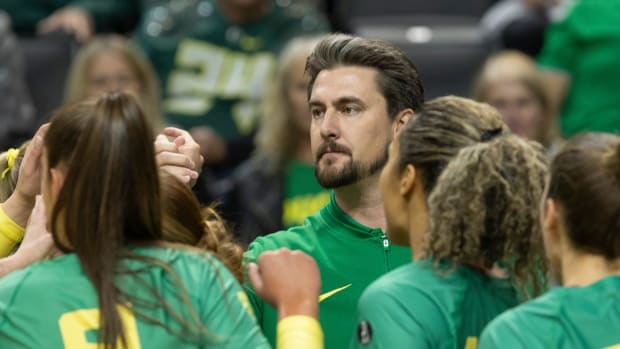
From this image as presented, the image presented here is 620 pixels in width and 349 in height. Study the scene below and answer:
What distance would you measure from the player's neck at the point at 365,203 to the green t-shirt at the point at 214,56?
322cm

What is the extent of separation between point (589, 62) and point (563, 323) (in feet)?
14.0

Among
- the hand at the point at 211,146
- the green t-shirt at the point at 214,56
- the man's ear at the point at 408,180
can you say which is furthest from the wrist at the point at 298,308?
the green t-shirt at the point at 214,56

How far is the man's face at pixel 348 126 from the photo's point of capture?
3877 millimetres

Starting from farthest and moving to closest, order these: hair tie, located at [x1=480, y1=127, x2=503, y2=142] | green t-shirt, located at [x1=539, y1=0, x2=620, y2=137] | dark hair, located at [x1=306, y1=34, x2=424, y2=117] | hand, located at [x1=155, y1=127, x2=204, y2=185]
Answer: green t-shirt, located at [x1=539, y1=0, x2=620, y2=137], dark hair, located at [x1=306, y1=34, x2=424, y2=117], hand, located at [x1=155, y1=127, x2=204, y2=185], hair tie, located at [x1=480, y1=127, x2=503, y2=142]

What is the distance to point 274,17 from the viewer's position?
7.29 m

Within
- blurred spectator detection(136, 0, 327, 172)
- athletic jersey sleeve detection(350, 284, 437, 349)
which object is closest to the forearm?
athletic jersey sleeve detection(350, 284, 437, 349)

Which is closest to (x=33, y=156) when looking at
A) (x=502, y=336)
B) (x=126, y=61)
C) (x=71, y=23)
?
(x=502, y=336)

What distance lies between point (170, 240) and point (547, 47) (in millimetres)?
4368

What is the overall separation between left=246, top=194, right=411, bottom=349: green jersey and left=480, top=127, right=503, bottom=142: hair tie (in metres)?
0.69

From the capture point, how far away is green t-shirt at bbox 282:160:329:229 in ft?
19.9

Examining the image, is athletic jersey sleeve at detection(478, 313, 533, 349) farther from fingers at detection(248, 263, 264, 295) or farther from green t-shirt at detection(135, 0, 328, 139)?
green t-shirt at detection(135, 0, 328, 139)

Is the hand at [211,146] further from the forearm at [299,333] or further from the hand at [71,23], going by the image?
the forearm at [299,333]

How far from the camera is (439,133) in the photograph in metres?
3.25

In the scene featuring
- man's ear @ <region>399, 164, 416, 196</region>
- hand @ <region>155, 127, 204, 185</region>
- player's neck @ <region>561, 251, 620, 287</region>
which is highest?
man's ear @ <region>399, 164, 416, 196</region>
